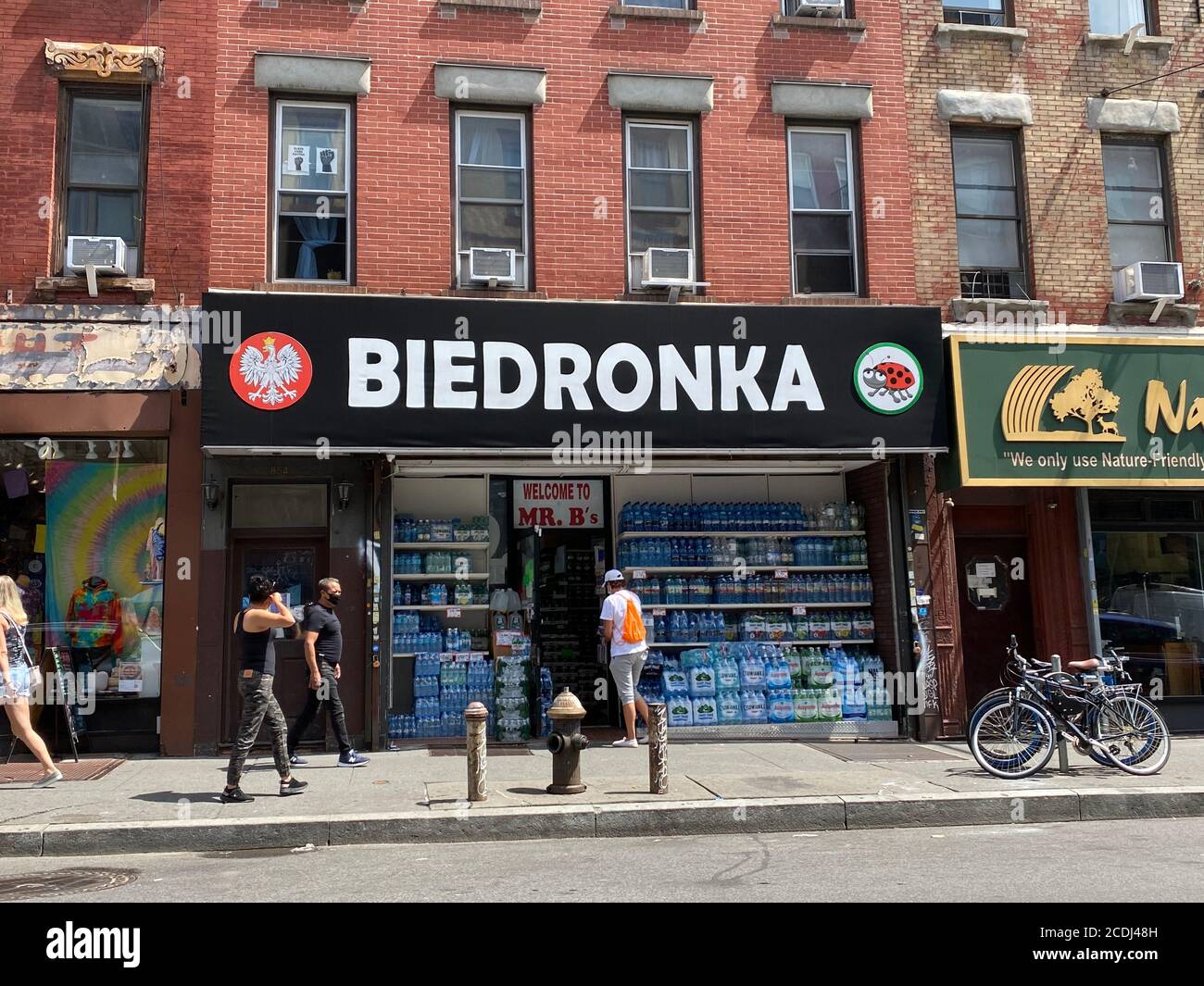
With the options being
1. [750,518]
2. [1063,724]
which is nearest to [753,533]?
[750,518]

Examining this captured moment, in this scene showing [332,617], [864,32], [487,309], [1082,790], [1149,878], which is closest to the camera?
[1149,878]


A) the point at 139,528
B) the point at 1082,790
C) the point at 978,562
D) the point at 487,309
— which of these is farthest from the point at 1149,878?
the point at 139,528

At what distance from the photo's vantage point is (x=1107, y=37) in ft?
45.5

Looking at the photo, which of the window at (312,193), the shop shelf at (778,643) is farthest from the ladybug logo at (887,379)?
the window at (312,193)

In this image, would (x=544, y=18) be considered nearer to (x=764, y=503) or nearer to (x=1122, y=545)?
(x=764, y=503)

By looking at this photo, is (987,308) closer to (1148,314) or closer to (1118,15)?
(1148,314)

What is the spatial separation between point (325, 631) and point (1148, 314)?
34.8 feet

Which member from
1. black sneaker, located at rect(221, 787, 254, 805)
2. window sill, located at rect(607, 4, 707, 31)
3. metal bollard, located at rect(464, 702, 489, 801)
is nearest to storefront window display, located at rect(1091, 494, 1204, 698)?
window sill, located at rect(607, 4, 707, 31)

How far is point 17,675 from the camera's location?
9734mm

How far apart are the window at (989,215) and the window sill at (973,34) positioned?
1187 millimetres

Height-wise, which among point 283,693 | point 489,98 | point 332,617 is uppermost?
point 489,98

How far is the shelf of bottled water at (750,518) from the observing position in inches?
520

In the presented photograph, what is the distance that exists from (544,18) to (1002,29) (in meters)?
5.85

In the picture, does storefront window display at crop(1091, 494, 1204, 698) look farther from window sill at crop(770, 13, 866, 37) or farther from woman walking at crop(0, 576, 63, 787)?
woman walking at crop(0, 576, 63, 787)
